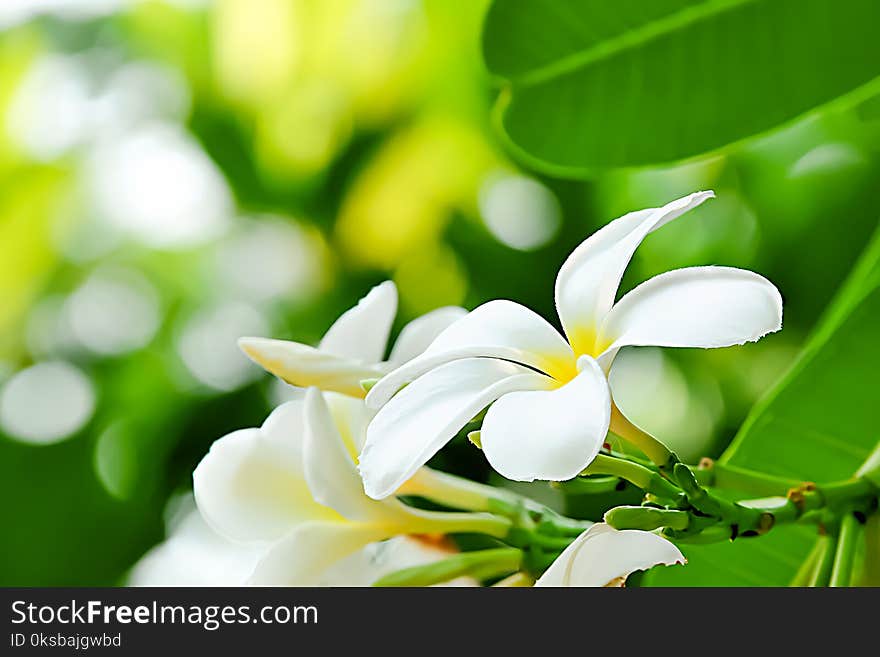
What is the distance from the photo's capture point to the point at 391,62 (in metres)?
1.36

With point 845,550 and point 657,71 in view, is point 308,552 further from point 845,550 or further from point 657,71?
point 657,71

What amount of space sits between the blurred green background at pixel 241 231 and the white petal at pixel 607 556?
2.71ft

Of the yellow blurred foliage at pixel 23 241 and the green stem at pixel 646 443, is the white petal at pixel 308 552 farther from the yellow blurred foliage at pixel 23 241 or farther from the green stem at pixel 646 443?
the yellow blurred foliage at pixel 23 241

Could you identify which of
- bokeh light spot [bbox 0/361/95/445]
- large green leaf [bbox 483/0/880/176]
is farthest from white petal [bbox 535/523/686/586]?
bokeh light spot [bbox 0/361/95/445]

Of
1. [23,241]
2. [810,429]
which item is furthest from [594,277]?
[23,241]

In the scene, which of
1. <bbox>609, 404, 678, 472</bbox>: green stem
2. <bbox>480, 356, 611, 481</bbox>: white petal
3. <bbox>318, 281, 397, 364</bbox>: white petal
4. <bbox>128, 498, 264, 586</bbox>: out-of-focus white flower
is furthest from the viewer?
<bbox>128, 498, 264, 586</bbox>: out-of-focus white flower

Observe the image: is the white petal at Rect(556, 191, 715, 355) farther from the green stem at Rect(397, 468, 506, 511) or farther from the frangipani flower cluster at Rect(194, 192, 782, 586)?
the green stem at Rect(397, 468, 506, 511)

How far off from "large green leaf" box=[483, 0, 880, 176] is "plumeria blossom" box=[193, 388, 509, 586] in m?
0.21

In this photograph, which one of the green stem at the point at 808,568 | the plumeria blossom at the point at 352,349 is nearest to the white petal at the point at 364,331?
the plumeria blossom at the point at 352,349

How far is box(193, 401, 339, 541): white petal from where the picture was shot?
0.46 metres

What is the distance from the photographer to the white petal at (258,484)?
1.50ft
